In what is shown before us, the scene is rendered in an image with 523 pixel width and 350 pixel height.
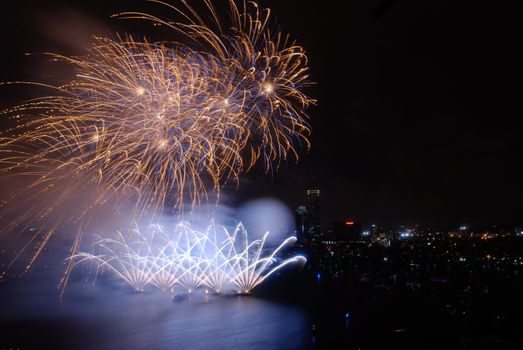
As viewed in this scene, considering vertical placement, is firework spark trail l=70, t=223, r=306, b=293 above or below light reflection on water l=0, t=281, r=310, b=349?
above

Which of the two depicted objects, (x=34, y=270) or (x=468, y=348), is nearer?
(x=468, y=348)

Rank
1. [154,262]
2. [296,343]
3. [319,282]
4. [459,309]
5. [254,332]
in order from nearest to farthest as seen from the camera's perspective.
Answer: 1. [296,343]
2. [254,332]
3. [459,309]
4. [154,262]
5. [319,282]

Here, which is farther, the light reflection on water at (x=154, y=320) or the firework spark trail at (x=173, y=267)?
the firework spark trail at (x=173, y=267)

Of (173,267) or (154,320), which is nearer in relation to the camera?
(154,320)

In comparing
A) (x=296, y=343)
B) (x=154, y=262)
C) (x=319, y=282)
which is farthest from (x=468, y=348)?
(x=154, y=262)

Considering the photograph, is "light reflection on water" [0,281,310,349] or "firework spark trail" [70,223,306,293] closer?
"light reflection on water" [0,281,310,349]

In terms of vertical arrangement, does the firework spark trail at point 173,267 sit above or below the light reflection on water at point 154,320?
above

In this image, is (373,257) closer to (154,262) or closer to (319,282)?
(319,282)

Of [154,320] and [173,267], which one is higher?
[173,267]
